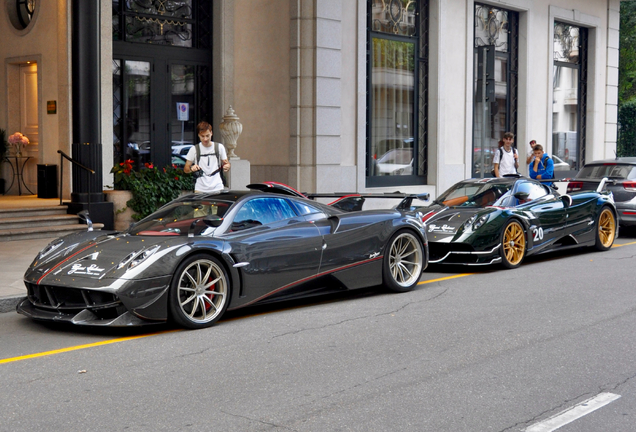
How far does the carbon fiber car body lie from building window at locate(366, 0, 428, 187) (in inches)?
274

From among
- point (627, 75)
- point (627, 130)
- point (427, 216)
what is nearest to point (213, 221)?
point (427, 216)

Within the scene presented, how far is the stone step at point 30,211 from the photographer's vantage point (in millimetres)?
13617

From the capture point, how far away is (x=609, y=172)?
16.1 metres

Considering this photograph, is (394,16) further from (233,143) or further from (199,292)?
(199,292)

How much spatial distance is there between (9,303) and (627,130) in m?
31.2

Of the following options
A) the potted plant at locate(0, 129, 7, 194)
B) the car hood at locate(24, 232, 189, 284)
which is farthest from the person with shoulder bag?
the potted plant at locate(0, 129, 7, 194)

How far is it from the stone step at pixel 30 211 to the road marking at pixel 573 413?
1102cm

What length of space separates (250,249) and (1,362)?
2.51 metres

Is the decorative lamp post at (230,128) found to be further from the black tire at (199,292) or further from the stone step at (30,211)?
the black tire at (199,292)

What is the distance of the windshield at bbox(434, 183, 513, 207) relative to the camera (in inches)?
465

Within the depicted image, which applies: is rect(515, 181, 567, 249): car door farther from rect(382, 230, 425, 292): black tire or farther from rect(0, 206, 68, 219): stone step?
rect(0, 206, 68, 219): stone step

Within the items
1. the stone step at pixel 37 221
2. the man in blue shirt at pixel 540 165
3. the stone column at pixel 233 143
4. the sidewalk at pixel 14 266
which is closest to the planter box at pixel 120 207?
the stone step at pixel 37 221

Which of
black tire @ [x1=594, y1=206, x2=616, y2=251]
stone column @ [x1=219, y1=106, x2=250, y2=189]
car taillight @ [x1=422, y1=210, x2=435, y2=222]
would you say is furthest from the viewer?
stone column @ [x1=219, y1=106, x2=250, y2=189]

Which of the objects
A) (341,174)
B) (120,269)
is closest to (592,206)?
(341,174)
